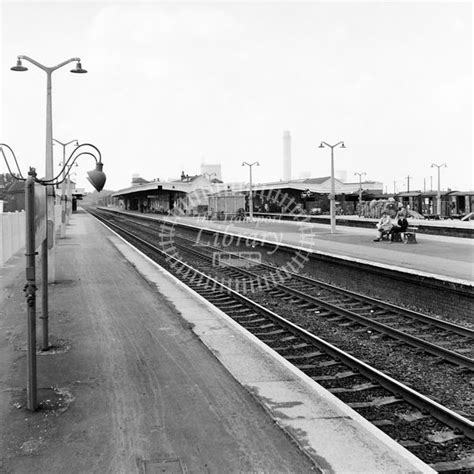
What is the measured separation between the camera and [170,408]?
19.2ft

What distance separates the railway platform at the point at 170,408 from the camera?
466 centimetres

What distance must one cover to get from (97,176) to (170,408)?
10.4 feet

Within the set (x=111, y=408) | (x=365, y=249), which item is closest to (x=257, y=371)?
(x=111, y=408)

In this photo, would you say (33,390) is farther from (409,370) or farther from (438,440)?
(409,370)

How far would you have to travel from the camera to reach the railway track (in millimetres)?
5574

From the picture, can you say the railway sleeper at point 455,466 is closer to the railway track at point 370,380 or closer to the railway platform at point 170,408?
the railway track at point 370,380

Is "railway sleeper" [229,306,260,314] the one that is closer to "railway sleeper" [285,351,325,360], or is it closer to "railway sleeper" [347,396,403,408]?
"railway sleeper" [285,351,325,360]

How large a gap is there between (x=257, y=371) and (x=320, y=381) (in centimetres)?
99

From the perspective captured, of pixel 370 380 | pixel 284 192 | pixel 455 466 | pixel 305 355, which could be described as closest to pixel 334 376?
pixel 370 380

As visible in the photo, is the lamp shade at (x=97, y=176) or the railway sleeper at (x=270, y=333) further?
the railway sleeper at (x=270, y=333)

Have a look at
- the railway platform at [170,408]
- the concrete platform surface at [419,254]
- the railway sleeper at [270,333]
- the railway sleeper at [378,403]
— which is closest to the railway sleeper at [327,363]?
the railway platform at [170,408]

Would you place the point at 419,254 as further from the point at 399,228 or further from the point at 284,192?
the point at 284,192

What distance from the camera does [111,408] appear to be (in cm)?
583

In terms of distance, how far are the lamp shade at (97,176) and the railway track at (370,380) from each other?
4060 mm
